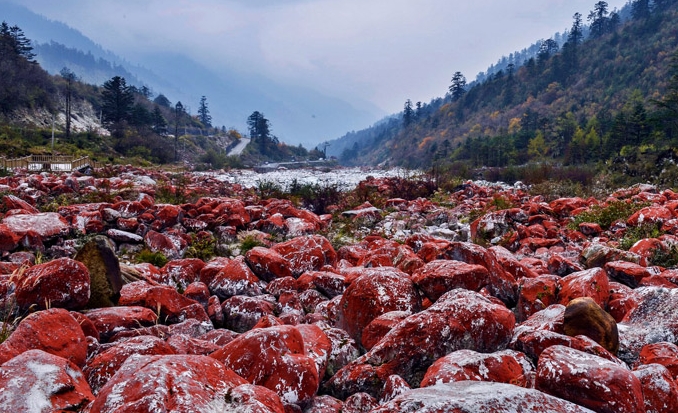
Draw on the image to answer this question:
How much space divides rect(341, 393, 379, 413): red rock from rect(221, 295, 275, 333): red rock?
1.86 m

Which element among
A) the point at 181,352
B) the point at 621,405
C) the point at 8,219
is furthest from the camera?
the point at 8,219

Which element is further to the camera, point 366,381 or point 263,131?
point 263,131

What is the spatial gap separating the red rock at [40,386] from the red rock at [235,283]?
2642 mm

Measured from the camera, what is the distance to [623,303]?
13.0 ft

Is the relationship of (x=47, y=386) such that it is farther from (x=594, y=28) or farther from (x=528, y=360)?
(x=594, y=28)

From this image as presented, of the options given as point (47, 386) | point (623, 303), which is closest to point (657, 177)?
point (623, 303)

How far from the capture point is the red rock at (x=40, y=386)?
7.07 ft

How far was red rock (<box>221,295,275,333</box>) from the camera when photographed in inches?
171

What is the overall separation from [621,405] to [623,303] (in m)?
2.16

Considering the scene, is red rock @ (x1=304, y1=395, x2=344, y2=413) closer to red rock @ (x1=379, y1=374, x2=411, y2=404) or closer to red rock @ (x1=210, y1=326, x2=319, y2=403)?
red rock @ (x1=210, y1=326, x2=319, y2=403)

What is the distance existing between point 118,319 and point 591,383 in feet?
11.6

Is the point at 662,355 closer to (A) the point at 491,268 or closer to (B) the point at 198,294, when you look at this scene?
(A) the point at 491,268

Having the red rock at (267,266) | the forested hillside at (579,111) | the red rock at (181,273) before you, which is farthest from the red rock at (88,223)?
the forested hillside at (579,111)

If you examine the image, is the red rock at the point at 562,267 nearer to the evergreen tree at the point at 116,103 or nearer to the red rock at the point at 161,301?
the red rock at the point at 161,301
